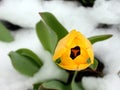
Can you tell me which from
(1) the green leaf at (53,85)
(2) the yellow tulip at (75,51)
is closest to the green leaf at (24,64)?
Result: (1) the green leaf at (53,85)

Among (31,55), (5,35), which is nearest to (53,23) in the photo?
(31,55)

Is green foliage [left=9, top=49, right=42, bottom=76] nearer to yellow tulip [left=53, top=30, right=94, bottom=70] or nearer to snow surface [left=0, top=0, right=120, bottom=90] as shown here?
snow surface [left=0, top=0, right=120, bottom=90]

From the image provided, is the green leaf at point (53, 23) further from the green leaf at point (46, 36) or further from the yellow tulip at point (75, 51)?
the yellow tulip at point (75, 51)

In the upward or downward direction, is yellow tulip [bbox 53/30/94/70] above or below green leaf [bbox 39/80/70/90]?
above

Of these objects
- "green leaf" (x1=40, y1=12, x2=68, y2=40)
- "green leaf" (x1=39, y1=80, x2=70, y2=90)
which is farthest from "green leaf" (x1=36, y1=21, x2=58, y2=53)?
"green leaf" (x1=39, y1=80, x2=70, y2=90)

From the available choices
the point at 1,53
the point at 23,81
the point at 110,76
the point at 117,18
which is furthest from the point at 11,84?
the point at 117,18
